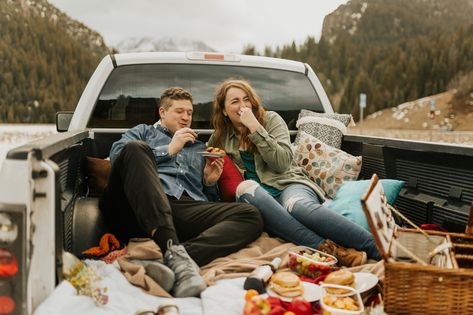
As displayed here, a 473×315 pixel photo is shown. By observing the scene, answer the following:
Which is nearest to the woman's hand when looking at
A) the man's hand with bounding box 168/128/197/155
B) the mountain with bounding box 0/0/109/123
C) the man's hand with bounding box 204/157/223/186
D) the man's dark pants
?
the man's hand with bounding box 204/157/223/186

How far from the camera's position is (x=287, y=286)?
2.14 meters

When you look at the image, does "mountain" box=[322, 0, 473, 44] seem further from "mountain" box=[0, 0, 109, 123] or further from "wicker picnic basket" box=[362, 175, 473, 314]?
"wicker picnic basket" box=[362, 175, 473, 314]

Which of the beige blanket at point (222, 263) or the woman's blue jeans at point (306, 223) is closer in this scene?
the beige blanket at point (222, 263)

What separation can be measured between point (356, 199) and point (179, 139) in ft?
3.96

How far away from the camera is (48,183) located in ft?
5.95

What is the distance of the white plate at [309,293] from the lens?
2.13 meters

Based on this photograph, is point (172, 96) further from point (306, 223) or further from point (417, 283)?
point (417, 283)

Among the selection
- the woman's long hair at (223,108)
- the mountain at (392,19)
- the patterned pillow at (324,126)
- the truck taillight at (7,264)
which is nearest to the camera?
the truck taillight at (7,264)

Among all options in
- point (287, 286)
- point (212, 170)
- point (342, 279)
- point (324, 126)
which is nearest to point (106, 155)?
point (212, 170)

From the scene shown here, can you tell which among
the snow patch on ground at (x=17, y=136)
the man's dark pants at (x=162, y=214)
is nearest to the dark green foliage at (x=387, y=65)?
the snow patch on ground at (x=17, y=136)

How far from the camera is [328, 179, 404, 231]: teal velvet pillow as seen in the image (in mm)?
3174

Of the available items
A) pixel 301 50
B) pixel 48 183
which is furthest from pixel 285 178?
pixel 301 50

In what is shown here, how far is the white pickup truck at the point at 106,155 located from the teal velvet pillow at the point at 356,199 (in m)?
0.12

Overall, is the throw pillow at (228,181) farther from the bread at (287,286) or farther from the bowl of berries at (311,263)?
the bread at (287,286)
